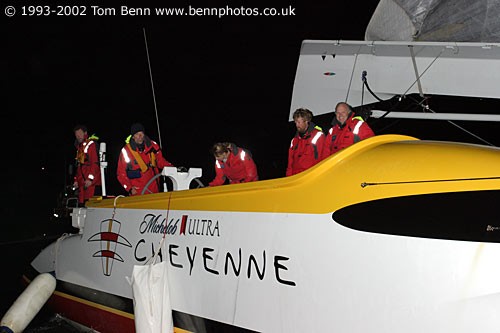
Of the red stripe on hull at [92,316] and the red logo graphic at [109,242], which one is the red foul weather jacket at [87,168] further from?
the red logo graphic at [109,242]

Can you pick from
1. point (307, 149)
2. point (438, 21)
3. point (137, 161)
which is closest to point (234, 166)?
point (307, 149)

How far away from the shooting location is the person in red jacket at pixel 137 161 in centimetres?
531

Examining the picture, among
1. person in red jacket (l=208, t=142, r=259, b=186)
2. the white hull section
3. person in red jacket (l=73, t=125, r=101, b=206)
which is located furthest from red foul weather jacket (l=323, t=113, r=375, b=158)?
person in red jacket (l=73, t=125, r=101, b=206)

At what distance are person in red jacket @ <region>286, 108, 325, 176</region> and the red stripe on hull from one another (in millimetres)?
1847

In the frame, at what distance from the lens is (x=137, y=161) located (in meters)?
5.34

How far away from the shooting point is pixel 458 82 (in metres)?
5.41

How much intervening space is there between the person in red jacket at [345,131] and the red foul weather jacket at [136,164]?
186 cm

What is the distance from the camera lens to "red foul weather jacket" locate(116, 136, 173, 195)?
5328 mm

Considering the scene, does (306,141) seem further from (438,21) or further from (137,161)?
(137,161)

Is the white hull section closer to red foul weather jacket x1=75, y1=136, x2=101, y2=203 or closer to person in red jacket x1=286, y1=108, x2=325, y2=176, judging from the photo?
person in red jacket x1=286, y1=108, x2=325, y2=176

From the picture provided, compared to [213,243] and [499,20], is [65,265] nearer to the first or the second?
[213,243]

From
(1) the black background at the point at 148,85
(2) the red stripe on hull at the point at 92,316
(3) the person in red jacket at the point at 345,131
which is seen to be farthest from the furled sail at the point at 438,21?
(1) the black background at the point at 148,85

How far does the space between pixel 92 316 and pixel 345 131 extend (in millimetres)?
2461

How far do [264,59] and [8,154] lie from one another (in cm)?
1484
